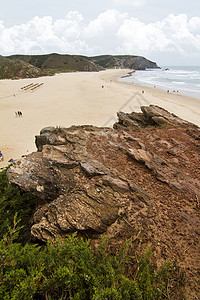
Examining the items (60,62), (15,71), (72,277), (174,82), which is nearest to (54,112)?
(72,277)

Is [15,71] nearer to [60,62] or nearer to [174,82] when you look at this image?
[174,82]

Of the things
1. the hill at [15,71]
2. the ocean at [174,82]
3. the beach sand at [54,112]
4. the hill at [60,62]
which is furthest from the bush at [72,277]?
the hill at [60,62]

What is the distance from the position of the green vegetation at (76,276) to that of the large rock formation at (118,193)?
0.65 m

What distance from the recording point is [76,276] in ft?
10.8

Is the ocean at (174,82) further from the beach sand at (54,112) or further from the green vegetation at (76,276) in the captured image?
the green vegetation at (76,276)

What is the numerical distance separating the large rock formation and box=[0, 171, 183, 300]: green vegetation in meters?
0.65

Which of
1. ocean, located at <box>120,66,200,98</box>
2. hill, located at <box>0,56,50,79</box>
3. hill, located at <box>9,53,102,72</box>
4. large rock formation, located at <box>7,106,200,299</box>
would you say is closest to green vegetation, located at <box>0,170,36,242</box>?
large rock formation, located at <box>7,106,200,299</box>

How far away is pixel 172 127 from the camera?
38.5 feet

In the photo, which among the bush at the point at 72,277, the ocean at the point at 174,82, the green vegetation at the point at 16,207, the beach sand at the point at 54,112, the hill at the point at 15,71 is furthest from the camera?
the hill at the point at 15,71

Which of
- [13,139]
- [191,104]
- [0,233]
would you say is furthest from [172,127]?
[191,104]

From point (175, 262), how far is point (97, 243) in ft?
6.52

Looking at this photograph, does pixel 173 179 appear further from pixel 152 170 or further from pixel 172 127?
pixel 172 127

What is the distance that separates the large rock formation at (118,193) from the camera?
4633mm

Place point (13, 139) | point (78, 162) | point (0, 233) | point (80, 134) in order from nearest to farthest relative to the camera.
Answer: point (0, 233) < point (78, 162) < point (80, 134) < point (13, 139)
